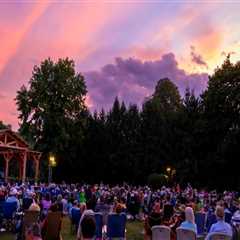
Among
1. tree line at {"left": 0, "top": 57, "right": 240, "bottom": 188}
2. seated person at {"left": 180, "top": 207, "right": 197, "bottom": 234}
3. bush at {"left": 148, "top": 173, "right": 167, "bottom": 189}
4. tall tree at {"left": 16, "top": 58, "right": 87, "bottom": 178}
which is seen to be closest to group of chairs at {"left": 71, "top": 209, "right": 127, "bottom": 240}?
seated person at {"left": 180, "top": 207, "right": 197, "bottom": 234}

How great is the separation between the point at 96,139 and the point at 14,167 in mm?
18515

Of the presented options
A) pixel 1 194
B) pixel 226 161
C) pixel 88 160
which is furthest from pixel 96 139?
pixel 1 194

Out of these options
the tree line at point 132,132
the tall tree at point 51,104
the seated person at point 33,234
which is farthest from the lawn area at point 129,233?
the tall tree at point 51,104

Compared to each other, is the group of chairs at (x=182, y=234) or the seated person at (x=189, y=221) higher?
the seated person at (x=189, y=221)

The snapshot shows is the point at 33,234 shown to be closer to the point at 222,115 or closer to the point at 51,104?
the point at 222,115

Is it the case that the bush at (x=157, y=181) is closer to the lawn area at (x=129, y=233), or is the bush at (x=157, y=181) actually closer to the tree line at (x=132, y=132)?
the tree line at (x=132, y=132)

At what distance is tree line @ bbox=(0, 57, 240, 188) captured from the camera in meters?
64.8

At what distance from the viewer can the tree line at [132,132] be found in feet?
213

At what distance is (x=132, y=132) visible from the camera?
74.3 m

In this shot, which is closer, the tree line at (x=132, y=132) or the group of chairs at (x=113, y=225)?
the group of chairs at (x=113, y=225)

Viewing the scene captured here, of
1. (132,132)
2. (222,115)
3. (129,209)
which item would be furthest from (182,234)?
(132,132)

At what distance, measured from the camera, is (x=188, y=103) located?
6962cm

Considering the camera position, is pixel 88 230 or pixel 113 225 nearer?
pixel 88 230

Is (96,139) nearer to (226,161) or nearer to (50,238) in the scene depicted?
(226,161)
